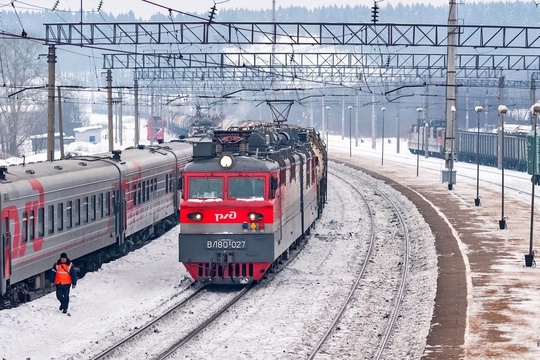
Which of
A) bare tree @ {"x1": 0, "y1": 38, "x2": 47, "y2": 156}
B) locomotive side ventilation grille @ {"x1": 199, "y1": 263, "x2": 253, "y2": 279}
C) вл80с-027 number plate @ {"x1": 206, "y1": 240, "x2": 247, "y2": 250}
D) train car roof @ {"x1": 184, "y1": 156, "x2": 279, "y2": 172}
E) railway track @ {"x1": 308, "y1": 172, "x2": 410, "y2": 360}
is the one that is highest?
bare tree @ {"x1": 0, "y1": 38, "x2": 47, "y2": 156}

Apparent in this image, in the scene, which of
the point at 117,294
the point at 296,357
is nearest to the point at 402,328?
the point at 296,357

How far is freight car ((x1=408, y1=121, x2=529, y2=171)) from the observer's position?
268 ft

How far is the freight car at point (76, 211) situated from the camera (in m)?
23.0

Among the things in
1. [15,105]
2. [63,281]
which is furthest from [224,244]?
[15,105]

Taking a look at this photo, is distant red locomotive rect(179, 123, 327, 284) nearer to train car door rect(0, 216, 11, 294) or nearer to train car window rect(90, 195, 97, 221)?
train car window rect(90, 195, 97, 221)

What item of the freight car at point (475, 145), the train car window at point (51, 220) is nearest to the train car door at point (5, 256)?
the train car window at point (51, 220)

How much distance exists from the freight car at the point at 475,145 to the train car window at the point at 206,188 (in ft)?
164

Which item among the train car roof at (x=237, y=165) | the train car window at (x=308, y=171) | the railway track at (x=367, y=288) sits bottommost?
the railway track at (x=367, y=288)

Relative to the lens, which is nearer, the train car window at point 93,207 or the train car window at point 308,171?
the train car window at point 93,207

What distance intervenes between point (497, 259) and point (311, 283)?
7.25 m

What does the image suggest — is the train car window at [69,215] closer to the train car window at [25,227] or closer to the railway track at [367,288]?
the train car window at [25,227]

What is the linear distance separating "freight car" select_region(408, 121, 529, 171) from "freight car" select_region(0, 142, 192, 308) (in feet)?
136

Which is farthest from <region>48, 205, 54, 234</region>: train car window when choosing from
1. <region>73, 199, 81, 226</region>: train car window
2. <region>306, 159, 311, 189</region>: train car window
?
<region>306, 159, 311, 189</region>: train car window

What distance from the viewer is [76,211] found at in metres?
27.2
